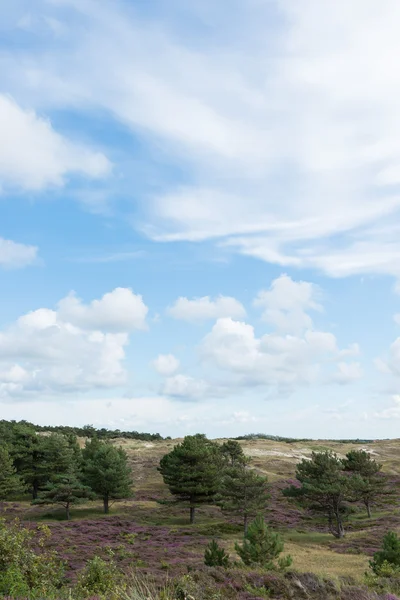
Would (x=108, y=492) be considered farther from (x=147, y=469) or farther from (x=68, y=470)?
(x=147, y=469)

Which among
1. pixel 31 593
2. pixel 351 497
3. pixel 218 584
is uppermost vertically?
pixel 31 593

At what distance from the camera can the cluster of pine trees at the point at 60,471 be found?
5957 centimetres

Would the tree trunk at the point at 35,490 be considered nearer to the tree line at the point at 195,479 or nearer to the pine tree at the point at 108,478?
the tree line at the point at 195,479

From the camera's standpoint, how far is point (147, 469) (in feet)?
303

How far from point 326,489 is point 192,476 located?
53.3ft

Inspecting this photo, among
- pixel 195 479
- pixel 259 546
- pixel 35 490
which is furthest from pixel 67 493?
pixel 259 546

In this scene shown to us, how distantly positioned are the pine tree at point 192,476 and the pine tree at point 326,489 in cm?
1010

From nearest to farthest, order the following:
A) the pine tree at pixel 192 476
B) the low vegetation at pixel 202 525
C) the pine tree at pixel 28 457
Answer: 1. the low vegetation at pixel 202 525
2. the pine tree at pixel 192 476
3. the pine tree at pixel 28 457

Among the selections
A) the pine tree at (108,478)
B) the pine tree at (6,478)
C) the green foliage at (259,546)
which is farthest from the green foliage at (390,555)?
the pine tree at (6,478)

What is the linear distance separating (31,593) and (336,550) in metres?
40.0

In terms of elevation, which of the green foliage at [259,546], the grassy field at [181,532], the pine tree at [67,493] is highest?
the green foliage at [259,546]

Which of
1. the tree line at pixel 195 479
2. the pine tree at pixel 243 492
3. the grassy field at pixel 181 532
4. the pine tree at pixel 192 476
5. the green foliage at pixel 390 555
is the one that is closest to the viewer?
the green foliage at pixel 390 555

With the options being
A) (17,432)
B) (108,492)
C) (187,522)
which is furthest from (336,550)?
(17,432)

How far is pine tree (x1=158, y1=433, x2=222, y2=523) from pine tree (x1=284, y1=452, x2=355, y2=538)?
10.1m
